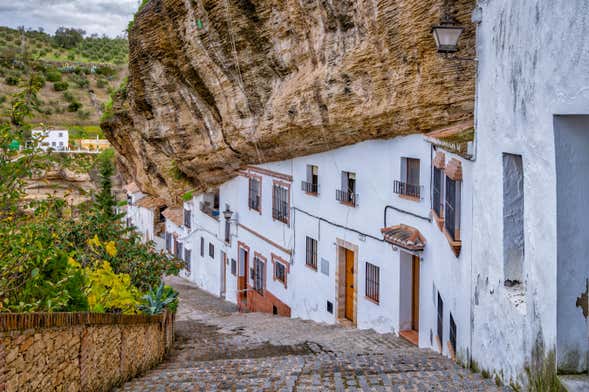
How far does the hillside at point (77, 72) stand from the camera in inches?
2124

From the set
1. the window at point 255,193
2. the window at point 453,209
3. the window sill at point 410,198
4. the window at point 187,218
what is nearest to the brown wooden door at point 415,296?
the window sill at point 410,198

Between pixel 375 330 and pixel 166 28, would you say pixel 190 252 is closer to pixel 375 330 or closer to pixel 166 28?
pixel 166 28

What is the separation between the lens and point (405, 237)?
1224 centimetres

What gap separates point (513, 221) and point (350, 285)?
374 inches

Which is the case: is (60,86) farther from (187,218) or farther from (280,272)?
(280,272)

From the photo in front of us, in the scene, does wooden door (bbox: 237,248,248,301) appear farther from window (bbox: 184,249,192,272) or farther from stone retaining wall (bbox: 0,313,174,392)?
stone retaining wall (bbox: 0,313,174,392)

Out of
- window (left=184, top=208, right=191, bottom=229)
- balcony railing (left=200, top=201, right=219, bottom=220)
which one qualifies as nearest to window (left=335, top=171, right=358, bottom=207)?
balcony railing (left=200, top=201, right=219, bottom=220)

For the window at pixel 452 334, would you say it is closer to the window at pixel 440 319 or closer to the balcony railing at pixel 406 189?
the window at pixel 440 319

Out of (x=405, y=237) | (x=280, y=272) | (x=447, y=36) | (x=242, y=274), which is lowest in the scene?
(x=242, y=274)

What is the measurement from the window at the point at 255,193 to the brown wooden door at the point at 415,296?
8.65 metres

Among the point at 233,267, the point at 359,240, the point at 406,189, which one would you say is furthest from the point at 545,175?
the point at 233,267

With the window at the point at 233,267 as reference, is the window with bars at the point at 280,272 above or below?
above

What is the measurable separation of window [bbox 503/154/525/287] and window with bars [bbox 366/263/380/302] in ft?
24.7

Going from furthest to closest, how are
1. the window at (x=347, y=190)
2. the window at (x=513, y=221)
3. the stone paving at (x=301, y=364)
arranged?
1. the window at (x=347, y=190)
2. the stone paving at (x=301, y=364)
3. the window at (x=513, y=221)
